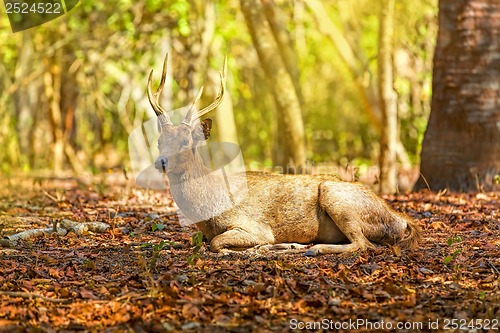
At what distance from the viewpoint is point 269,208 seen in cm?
825

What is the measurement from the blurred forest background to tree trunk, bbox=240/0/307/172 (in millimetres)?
49

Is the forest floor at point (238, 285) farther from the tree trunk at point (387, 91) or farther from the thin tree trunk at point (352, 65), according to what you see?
the thin tree trunk at point (352, 65)

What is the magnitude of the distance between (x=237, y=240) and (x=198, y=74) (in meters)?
11.7

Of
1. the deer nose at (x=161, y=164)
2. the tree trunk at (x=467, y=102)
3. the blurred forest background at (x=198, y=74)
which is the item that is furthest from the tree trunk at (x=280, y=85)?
the deer nose at (x=161, y=164)

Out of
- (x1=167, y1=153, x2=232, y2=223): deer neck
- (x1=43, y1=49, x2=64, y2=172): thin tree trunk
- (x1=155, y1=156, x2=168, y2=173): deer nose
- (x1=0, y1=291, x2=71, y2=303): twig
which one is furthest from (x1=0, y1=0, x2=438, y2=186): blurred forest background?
(x1=0, y1=291, x2=71, y2=303): twig

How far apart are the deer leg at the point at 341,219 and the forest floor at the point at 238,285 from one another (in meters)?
0.19

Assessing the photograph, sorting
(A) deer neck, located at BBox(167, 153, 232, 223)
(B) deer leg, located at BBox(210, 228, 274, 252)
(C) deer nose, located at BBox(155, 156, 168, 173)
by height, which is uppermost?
(C) deer nose, located at BBox(155, 156, 168, 173)

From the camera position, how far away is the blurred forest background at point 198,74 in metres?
16.3

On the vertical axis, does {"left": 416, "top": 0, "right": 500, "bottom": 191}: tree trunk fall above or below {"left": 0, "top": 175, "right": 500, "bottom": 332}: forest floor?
above

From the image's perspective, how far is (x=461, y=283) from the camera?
655cm

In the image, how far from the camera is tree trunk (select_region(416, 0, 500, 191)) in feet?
36.5

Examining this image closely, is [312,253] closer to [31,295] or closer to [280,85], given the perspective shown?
[31,295]

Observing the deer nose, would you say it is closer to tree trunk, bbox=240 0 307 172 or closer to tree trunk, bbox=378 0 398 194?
tree trunk, bbox=378 0 398 194

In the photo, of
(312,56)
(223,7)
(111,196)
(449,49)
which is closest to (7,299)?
(111,196)
